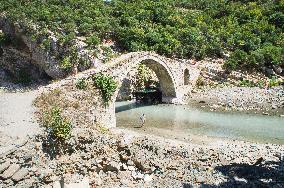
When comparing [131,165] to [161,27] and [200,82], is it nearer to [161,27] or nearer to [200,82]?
[200,82]

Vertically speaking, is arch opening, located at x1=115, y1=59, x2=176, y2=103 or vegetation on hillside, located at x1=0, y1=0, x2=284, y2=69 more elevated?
vegetation on hillside, located at x1=0, y1=0, x2=284, y2=69

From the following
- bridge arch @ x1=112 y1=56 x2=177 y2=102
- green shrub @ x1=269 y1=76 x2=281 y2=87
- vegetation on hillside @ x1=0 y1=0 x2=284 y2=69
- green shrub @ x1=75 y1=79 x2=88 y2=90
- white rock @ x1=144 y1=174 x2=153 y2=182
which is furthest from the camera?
vegetation on hillside @ x1=0 y1=0 x2=284 y2=69

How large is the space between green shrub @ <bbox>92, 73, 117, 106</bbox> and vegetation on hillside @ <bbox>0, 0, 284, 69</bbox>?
20371mm

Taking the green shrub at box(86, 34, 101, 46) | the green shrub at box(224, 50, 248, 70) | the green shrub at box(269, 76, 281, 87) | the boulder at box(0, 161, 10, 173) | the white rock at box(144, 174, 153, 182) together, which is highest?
the green shrub at box(86, 34, 101, 46)

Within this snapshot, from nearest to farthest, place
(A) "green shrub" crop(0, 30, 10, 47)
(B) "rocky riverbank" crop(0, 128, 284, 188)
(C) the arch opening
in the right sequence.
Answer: (B) "rocky riverbank" crop(0, 128, 284, 188), (C) the arch opening, (A) "green shrub" crop(0, 30, 10, 47)

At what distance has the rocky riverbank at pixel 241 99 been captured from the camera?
3834 centimetres

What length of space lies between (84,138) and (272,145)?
12.5 m

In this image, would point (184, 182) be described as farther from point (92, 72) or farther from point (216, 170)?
point (92, 72)

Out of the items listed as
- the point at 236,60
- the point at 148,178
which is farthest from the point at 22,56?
the point at 148,178

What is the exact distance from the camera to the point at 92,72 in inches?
1069

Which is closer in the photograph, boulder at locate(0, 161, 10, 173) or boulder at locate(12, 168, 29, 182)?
boulder at locate(0, 161, 10, 173)

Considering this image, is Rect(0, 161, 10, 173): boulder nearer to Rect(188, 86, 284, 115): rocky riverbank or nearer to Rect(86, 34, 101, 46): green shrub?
Rect(188, 86, 284, 115): rocky riverbank

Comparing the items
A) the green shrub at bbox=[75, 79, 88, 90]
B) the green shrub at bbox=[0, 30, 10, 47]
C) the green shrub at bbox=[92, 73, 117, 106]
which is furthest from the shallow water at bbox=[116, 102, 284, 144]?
the green shrub at bbox=[0, 30, 10, 47]

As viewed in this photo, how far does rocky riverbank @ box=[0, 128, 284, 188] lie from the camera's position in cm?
1650
